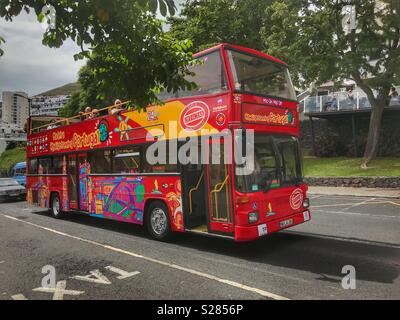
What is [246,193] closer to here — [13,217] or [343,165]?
[13,217]

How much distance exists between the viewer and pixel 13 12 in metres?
4.93

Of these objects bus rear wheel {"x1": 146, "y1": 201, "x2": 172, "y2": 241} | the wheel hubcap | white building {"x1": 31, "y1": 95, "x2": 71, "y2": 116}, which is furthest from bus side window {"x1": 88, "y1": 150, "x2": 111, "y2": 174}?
white building {"x1": 31, "y1": 95, "x2": 71, "y2": 116}

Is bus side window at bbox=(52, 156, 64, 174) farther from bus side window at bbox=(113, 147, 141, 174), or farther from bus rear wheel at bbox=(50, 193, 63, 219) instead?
bus side window at bbox=(113, 147, 141, 174)

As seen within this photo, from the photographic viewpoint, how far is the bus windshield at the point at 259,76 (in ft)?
24.6

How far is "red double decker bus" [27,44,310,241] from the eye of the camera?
7184 millimetres

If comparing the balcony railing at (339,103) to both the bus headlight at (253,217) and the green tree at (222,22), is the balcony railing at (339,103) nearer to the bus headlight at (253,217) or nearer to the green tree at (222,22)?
the green tree at (222,22)

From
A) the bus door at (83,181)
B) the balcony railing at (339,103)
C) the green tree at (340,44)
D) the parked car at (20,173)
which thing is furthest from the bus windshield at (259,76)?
the parked car at (20,173)

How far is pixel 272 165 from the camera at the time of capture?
7.71 m

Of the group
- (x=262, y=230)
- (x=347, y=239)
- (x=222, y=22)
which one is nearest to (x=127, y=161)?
(x=262, y=230)

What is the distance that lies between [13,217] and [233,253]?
10.5 metres

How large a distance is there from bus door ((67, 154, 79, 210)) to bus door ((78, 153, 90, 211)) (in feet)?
1.06

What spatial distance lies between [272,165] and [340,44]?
1749cm

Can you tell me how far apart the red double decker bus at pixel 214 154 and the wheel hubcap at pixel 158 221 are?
24 millimetres

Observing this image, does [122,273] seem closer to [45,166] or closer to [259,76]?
[259,76]
